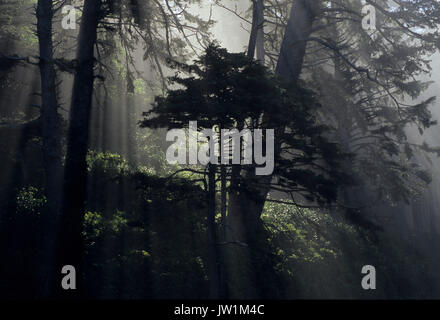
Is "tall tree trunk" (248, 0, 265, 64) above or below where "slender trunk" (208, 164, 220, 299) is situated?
above

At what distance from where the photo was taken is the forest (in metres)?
9.25

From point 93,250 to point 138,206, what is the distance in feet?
7.69

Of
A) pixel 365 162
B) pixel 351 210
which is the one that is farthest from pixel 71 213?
pixel 365 162

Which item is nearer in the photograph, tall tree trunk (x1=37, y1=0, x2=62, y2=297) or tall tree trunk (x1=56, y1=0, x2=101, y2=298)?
tall tree trunk (x1=56, y1=0, x2=101, y2=298)

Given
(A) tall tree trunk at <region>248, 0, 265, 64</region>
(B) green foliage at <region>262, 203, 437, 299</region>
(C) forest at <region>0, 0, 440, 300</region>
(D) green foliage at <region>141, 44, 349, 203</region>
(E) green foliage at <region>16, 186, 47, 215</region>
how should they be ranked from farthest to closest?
(B) green foliage at <region>262, 203, 437, 299</region>
(A) tall tree trunk at <region>248, 0, 265, 64</region>
(E) green foliage at <region>16, 186, 47, 215</region>
(C) forest at <region>0, 0, 440, 300</region>
(D) green foliage at <region>141, 44, 349, 203</region>

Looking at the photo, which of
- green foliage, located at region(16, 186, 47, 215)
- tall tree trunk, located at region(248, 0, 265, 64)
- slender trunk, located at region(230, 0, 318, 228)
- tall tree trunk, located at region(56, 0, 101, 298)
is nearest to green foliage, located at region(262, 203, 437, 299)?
slender trunk, located at region(230, 0, 318, 228)

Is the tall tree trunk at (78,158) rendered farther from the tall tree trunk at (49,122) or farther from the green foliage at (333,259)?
the green foliage at (333,259)

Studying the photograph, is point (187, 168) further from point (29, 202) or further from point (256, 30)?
point (256, 30)

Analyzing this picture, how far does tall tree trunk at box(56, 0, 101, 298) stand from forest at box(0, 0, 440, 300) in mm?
30

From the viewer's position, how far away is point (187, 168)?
1295 cm

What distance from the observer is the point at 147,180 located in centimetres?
932

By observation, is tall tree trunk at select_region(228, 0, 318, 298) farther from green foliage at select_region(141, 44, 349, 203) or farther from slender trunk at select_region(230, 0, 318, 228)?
green foliage at select_region(141, 44, 349, 203)

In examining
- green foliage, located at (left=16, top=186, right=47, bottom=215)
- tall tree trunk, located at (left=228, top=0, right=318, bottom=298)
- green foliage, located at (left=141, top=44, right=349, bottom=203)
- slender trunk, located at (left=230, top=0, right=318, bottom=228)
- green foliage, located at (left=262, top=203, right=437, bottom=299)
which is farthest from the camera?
slender trunk, located at (left=230, top=0, right=318, bottom=228)

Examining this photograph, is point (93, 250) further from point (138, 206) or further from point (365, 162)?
point (365, 162)
